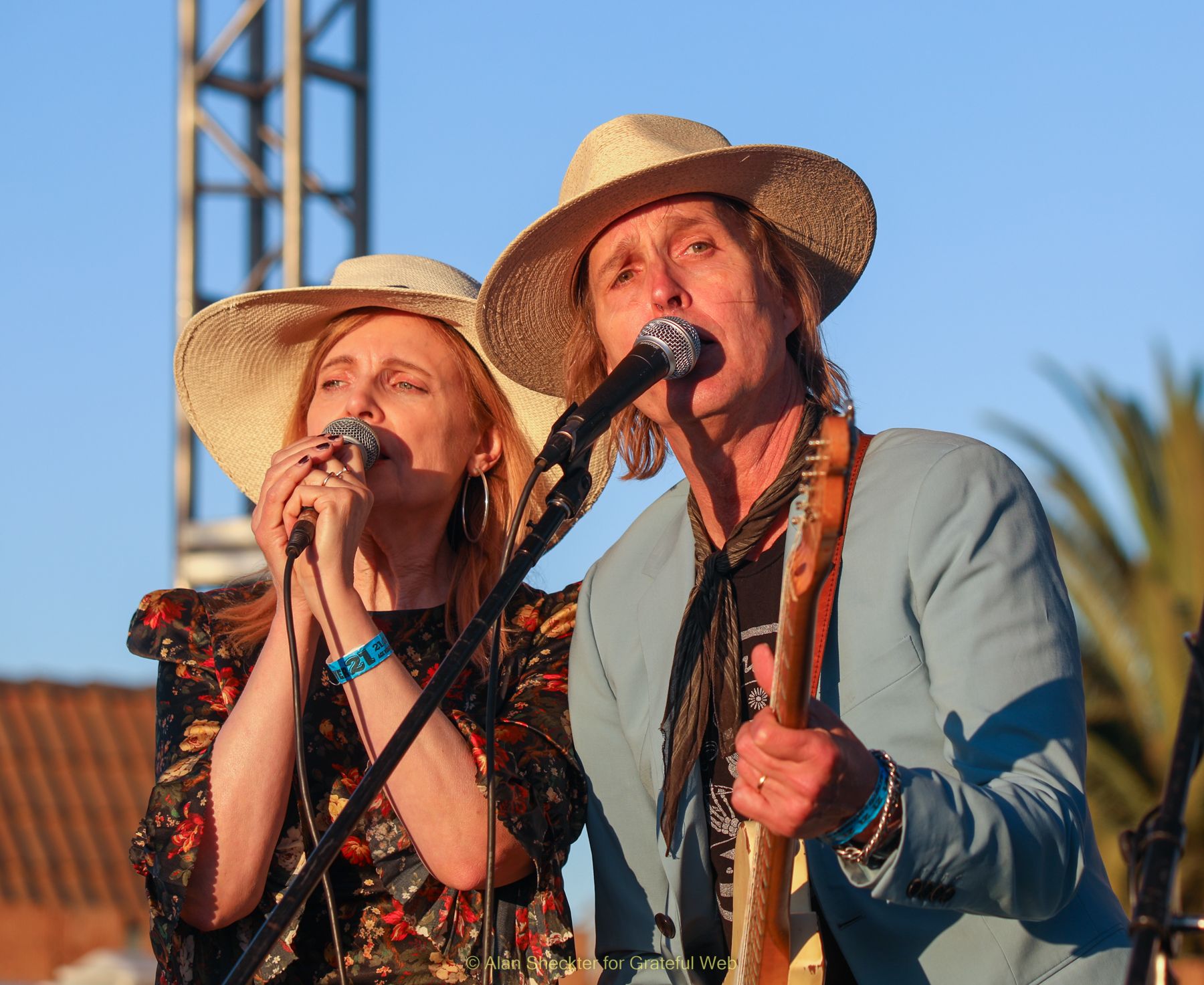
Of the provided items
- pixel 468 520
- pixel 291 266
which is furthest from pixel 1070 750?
pixel 291 266

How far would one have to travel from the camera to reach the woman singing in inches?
124

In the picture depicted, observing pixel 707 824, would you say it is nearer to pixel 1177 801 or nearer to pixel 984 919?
pixel 984 919

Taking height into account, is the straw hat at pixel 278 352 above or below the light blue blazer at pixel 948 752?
above

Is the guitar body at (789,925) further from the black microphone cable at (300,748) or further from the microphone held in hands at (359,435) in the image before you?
the microphone held in hands at (359,435)

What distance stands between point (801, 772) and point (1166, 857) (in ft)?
1.73

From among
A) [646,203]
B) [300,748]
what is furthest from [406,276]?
[300,748]

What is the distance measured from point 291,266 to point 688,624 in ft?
14.4

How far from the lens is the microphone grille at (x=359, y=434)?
3402 mm

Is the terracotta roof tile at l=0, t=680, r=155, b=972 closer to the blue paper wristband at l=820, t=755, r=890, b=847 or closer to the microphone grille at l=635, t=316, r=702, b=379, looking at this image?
the microphone grille at l=635, t=316, r=702, b=379

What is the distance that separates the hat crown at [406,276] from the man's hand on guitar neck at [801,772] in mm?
1835

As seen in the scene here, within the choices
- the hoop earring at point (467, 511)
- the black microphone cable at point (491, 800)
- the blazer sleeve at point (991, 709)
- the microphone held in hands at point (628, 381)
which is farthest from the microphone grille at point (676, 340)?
the hoop earring at point (467, 511)

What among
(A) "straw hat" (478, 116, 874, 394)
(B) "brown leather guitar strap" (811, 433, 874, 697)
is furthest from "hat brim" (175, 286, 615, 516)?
(B) "brown leather guitar strap" (811, 433, 874, 697)

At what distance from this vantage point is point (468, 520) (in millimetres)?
3957

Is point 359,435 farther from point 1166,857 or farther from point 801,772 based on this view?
point 1166,857
